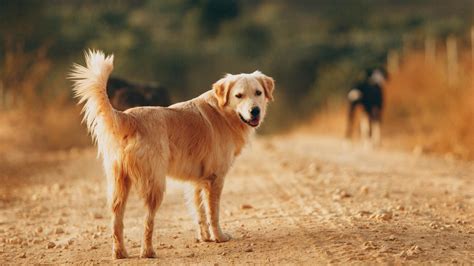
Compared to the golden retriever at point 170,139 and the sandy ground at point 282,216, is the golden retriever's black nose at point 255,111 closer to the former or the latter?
the golden retriever at point 170,139

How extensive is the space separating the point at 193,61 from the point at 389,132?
20857 millimetres

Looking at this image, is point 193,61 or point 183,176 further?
point 193,61

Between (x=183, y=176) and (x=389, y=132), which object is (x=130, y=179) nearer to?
(x=183, y=176)

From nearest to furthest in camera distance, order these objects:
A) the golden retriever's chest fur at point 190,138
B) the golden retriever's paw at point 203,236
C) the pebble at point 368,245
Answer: the pebble at point 368,245
the golden retriever's chest fur at point 190,138
the golden retriever's paw at point 203,236

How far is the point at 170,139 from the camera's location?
716 centimetres

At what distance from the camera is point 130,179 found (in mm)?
6812

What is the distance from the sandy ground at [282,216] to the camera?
680cm

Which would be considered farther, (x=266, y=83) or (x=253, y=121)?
(x=266, y=83)

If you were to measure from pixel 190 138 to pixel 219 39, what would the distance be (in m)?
41.9

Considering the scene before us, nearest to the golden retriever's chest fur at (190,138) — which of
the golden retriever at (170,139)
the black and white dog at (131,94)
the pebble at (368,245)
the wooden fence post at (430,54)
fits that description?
the golden retriever at (170,139)

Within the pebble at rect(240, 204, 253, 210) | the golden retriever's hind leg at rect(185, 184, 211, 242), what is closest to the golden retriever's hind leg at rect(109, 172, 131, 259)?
the golden retriever's hind leg at rect(185, 184, 211, 242)

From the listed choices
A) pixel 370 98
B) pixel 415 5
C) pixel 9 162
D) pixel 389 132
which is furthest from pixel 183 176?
pixel 415 5

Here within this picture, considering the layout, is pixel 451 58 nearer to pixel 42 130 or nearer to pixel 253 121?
pixel 42 130

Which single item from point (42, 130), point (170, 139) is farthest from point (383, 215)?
point (42, 130)
